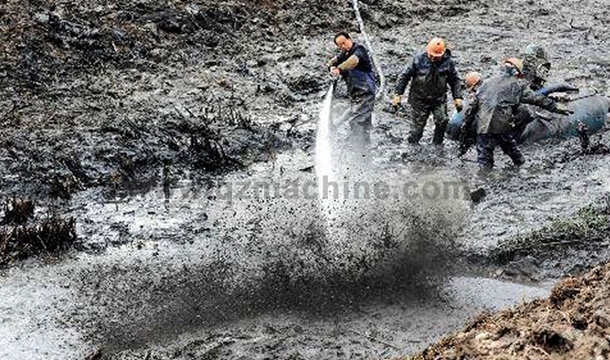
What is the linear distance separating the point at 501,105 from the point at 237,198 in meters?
3.53

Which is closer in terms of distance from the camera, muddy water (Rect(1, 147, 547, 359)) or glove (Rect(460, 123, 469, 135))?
muddy water (Rect(1, 147, 547, 359))

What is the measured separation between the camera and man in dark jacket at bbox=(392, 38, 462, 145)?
11.0m

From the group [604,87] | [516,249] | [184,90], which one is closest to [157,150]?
[184,90]

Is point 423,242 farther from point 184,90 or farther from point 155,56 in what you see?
point 155,56

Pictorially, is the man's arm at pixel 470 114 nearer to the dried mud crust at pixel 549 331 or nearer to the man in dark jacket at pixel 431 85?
the man in dark jacket at pixel 431 85

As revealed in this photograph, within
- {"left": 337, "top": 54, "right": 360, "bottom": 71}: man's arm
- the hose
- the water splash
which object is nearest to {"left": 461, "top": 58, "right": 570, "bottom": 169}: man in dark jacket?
{"left": 337, "top": 54, "right": 360, "bottom": 71}: man's arm

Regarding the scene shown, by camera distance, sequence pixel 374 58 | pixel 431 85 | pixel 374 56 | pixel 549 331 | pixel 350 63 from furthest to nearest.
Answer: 1. pixel 374 56
2. pixel 374 58
3. pixel 431 85
4. pixel 350 63
5. pixel 549 331

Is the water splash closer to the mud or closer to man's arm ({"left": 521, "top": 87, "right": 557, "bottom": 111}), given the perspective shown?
the mud

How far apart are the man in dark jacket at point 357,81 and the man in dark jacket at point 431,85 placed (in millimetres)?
422

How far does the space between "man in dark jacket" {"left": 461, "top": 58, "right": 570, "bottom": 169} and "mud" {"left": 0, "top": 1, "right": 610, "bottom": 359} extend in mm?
490

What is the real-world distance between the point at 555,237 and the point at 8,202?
6.09 metres

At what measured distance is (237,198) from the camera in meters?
10.2

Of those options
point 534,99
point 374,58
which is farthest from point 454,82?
point 374,58

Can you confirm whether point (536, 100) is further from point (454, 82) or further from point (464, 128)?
A: point (454, 82)
